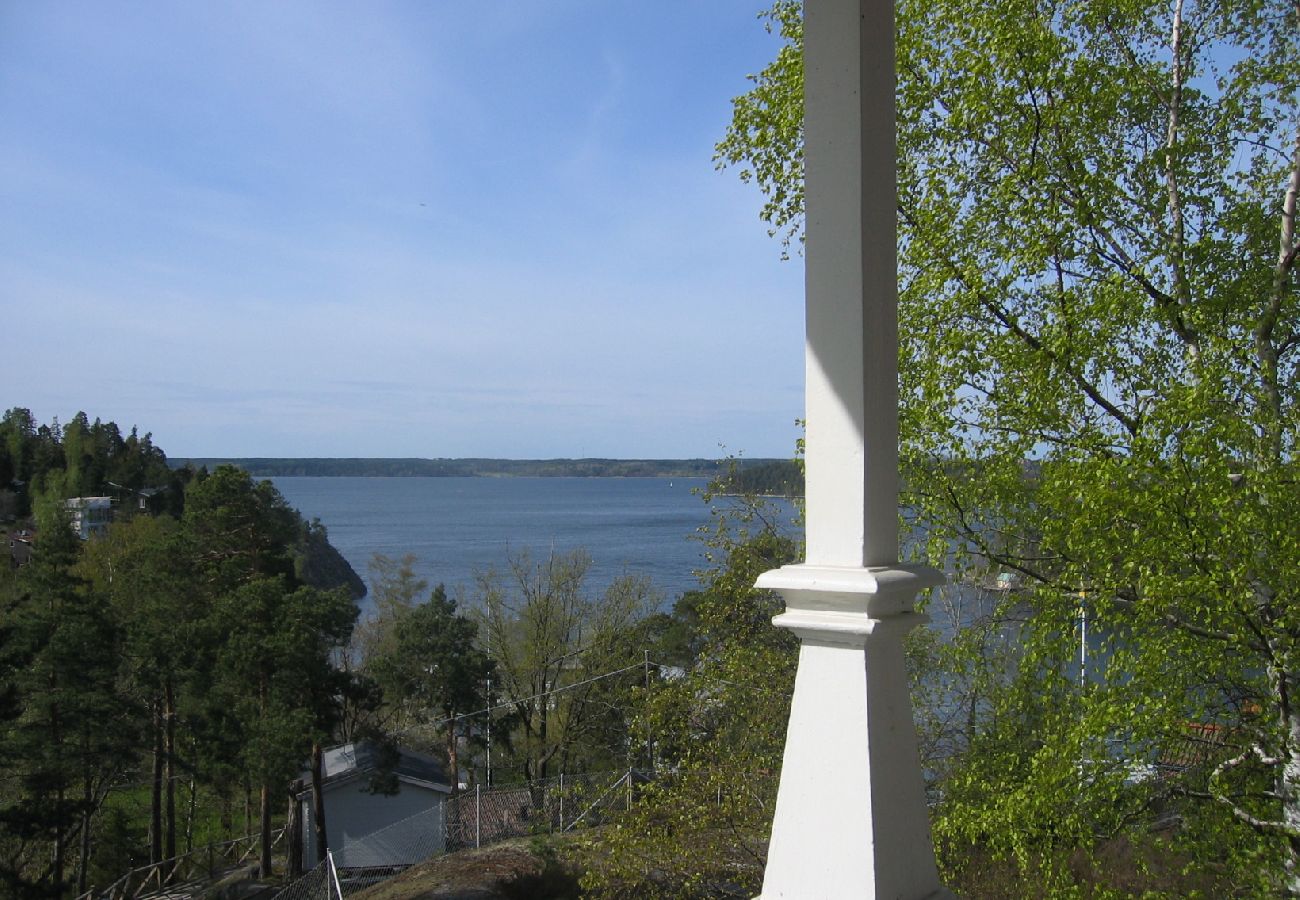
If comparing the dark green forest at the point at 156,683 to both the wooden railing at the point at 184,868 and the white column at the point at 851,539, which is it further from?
the white column at the point at 851,539

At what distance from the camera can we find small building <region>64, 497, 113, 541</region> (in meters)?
25.8

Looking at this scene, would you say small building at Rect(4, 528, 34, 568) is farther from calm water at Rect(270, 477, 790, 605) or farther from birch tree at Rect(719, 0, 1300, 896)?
birch tree at Rect(719, 0, 1300, 896)

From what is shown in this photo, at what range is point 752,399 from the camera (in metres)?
14.2

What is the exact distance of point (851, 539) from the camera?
1.22 meters

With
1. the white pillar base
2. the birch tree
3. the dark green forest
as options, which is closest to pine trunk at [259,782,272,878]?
the dark green forest

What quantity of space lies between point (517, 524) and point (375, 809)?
4566cm

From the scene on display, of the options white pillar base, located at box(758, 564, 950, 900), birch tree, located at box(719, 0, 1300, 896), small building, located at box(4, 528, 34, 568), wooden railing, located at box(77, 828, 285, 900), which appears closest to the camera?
white pillar base, located at box(758, 564, 950, 900)

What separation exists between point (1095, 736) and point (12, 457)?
30836 millimetres

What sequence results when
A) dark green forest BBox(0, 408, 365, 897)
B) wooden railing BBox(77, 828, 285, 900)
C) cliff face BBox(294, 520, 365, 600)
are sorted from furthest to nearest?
cliff face BBox(294, 520, 365, 600) < wooden railing BBox(77, 828, 285, 900) < dark green forest BBox(0, 408, 365, 897)

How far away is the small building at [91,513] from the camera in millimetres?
25812

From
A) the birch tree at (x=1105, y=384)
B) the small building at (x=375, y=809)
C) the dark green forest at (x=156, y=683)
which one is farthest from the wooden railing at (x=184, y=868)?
→ the birch tree at (x=1105, y=384)

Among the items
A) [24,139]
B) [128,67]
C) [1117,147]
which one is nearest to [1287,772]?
[1117,147]

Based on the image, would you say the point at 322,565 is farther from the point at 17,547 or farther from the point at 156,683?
the point at 156,683

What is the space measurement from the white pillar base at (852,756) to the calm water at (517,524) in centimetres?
745
